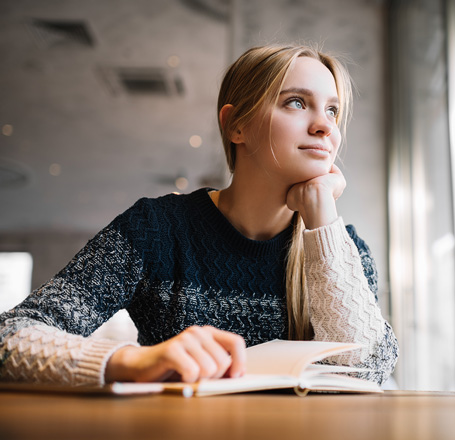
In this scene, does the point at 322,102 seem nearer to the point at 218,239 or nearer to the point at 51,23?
the point at 218,239

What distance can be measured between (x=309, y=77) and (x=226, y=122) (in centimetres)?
23

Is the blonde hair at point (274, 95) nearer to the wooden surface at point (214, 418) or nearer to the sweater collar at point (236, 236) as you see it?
the sweater collar at point (236, 236)

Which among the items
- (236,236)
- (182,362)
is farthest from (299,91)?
(182,362)

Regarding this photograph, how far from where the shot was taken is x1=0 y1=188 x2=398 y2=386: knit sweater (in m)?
0.95

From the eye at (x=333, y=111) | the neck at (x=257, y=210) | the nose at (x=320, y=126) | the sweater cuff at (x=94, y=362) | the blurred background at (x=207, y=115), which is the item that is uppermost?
the blurred background at (x=207, y=115)

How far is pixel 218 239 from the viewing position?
119cm

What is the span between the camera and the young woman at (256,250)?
0.96m

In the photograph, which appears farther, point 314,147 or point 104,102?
point 104,102

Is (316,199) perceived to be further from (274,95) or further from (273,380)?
(273,380)

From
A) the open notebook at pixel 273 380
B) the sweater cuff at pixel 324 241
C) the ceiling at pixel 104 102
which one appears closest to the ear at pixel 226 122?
the sweater cuff at pixel 324 241

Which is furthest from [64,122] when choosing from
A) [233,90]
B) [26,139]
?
[233,90]

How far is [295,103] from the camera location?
→ 1.14 m

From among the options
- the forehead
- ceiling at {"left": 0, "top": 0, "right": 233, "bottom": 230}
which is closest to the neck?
the forehead

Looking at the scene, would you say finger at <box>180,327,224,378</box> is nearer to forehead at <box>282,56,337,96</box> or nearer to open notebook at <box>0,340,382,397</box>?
open notebook at <box>0,340,382,397</box>
